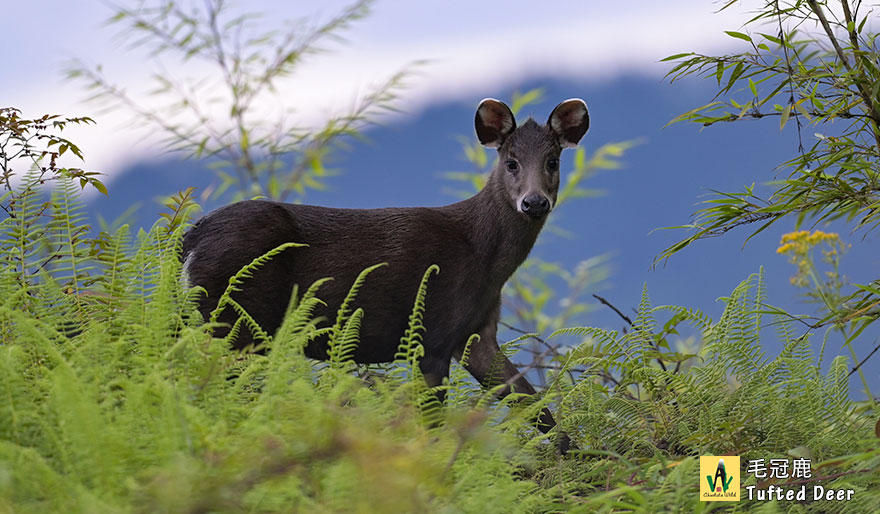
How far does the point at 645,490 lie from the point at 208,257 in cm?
270

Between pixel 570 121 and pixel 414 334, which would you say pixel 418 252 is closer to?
pixel 570 121

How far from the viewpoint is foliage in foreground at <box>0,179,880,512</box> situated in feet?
6.31

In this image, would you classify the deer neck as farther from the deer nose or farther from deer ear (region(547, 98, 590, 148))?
deer ear (region(547, 98, 590, 148))

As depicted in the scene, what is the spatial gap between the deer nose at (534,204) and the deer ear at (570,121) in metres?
0.57

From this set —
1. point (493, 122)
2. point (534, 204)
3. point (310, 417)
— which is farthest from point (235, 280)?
point (493, 122)

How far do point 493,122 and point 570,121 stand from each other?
49cm

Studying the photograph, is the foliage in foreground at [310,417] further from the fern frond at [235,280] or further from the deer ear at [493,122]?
the deer ear at [493,122]

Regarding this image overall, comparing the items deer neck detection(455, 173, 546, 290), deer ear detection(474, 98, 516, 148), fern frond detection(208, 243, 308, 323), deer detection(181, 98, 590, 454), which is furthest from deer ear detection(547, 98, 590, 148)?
fern frond detection(208, 243, 308, 323)

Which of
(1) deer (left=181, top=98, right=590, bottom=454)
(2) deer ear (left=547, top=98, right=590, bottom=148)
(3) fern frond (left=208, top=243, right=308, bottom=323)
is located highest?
(2) deer ear (left=547, top=98, right=590, bottom=148)

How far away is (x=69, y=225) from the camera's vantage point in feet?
12.4

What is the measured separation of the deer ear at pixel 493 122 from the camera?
5293 mm

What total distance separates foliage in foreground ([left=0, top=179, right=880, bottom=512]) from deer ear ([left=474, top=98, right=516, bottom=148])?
1396mm

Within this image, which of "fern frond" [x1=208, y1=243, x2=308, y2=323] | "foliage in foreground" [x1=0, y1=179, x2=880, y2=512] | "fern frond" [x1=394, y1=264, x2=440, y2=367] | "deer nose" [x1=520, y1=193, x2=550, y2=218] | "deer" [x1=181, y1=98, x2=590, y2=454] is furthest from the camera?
"deer nose" [x1=520, y1=193, x2=550, y2=218]

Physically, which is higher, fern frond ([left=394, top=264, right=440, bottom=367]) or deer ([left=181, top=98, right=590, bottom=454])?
deer ([left=181, top=98, right=590, bottom=454])
